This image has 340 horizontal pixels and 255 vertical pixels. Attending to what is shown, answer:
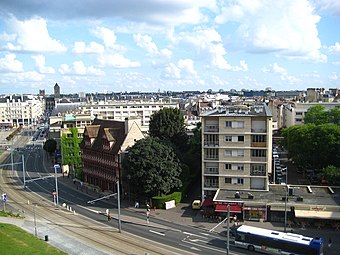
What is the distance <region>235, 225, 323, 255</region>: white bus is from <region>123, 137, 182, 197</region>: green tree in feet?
71.5

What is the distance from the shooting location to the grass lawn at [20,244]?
43469 millimetres

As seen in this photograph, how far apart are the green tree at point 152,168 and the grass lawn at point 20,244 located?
22.0m

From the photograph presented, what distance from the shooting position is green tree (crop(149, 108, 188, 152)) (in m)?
92.3

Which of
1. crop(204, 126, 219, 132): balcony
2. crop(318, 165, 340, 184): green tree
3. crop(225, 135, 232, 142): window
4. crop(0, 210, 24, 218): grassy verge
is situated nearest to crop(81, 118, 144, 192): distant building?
crop(204, 126, 219, 132): balcony

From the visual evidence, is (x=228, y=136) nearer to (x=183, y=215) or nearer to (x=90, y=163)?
(x=183, y=215)

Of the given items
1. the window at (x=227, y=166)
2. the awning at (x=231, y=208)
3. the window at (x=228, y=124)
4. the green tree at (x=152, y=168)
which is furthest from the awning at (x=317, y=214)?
the green tree at (x=152, y=168)

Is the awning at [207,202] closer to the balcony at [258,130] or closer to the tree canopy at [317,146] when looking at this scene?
the balcony at [258,130]

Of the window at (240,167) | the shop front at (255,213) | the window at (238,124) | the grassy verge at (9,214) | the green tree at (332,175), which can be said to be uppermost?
the window at (238,124)

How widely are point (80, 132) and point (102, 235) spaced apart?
178ft

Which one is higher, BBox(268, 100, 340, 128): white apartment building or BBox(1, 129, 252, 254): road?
BBox(268, 100, 340, 128): white apartment building

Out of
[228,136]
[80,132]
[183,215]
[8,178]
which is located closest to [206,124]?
[228,136]

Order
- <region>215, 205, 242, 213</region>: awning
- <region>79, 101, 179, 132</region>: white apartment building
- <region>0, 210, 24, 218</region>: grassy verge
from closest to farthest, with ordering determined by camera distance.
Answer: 1. <region>215, 205, 242, 213</region>: awning
2. <region>0, 210, 24, 218</region>: grassy verge
3. <region>79, 101, 179, 132</region>: white apartment building

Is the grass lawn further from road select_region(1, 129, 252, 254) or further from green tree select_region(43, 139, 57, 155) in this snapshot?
green tree select_region(43, 139, 57, 155)

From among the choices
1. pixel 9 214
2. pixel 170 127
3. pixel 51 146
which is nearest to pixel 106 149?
pixel 170 127
